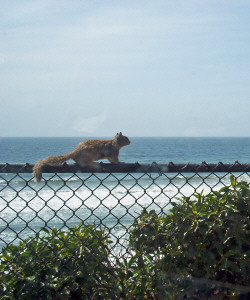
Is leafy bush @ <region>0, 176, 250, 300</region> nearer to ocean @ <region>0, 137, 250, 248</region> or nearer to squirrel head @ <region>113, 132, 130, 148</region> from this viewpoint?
ocean @ <region>0, 137, 250, 248</region>

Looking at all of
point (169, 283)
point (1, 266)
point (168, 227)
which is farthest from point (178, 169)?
point (1, 266)

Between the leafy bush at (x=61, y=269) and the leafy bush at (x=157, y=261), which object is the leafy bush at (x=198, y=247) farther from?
the leafy bush at (x=61, y=269)

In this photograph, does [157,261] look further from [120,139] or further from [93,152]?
[120,139]

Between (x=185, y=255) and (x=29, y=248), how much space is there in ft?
2.70

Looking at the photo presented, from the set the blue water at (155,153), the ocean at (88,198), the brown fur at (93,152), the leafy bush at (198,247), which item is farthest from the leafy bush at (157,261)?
the blue water at (155,153)

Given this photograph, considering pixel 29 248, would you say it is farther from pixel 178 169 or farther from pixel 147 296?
pixel 178 169

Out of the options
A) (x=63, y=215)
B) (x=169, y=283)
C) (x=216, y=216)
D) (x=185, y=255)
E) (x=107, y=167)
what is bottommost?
(x=63, y=215)

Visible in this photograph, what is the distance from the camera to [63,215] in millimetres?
11133

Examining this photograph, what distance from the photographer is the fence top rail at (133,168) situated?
7.36 ft

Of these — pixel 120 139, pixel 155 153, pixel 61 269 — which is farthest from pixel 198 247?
pixel 155 153

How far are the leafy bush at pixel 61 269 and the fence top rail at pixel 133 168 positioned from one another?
344 mm

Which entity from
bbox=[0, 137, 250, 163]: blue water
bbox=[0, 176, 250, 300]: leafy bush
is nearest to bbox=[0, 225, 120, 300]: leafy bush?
bbox=[0, 176, 250, 300]: leafy bush

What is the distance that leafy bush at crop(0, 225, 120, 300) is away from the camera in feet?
7.18

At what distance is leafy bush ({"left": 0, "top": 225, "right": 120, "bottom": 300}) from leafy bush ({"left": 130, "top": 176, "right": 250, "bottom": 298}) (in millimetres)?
206
